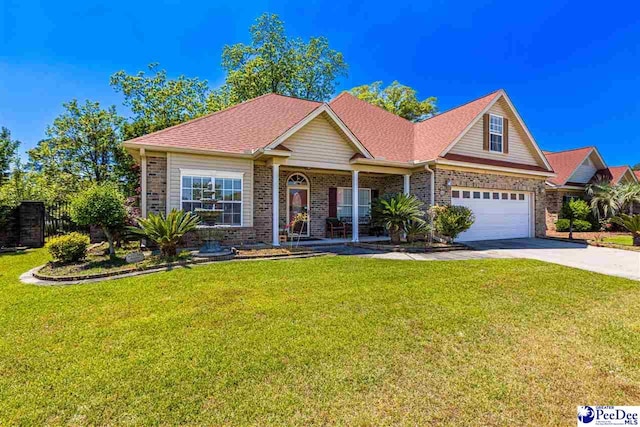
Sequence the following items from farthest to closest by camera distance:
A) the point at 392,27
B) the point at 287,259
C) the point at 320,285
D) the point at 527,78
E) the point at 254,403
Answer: the point at 527,78 < the point at 392,27 < the point at 287,259 < the point at 320,285 < the point at 254,403

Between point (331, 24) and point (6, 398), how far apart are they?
66.4 ft

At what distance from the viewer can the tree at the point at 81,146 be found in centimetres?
2269

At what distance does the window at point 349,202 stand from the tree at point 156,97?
52.3ft

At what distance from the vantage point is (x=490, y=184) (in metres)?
14.6

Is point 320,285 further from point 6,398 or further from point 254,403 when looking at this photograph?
point 6,398

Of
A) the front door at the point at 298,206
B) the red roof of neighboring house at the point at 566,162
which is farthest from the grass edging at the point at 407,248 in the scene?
the red roof of neighboring house at the point at 566,162

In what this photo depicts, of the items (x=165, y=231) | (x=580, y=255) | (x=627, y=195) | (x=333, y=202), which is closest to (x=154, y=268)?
(x=165, y=231)

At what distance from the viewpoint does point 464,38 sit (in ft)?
60.8

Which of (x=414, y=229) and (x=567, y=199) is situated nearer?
(x=414, y=229)

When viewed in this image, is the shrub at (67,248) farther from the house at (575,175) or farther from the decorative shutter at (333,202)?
the house at (575,175)

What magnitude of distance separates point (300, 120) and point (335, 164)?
2116 millimetres

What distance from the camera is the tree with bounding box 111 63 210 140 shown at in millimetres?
24188

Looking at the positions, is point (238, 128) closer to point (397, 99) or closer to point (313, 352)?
point (313, 352)

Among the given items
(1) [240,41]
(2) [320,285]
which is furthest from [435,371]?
(1) [240,41]
